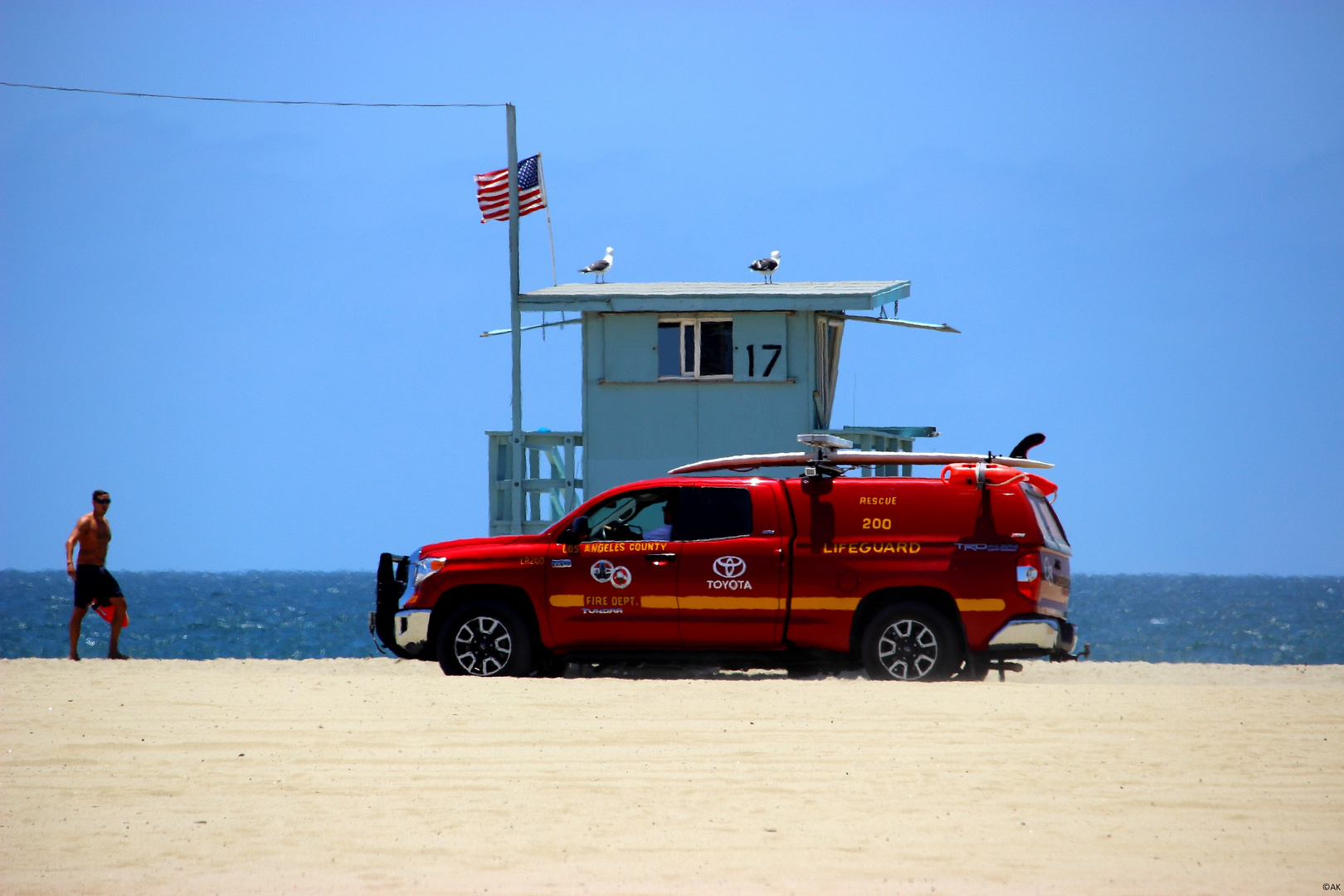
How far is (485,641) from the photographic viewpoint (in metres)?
13.0

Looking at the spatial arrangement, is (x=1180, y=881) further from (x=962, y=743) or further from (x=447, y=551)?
(x=447, y=551)

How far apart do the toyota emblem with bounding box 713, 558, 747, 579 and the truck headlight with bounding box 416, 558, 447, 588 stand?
7.95ft

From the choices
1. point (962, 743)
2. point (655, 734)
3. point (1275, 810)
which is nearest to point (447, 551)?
point (655, 734)

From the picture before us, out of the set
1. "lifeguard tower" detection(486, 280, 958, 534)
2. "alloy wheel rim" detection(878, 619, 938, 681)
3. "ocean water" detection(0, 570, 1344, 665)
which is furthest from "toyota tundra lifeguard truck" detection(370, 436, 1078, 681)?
"ocean water" detection(0, 570, 1344, 665)

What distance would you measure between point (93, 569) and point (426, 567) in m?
4.64

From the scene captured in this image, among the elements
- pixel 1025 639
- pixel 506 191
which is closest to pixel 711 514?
pixel 1025 639

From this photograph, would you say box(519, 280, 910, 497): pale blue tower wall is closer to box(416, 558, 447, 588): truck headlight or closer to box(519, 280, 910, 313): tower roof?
box(519, 280, 910, 313): tower roof

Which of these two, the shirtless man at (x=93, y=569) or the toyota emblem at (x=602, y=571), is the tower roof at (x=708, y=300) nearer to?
the shirtless man at (x=93, y=569)

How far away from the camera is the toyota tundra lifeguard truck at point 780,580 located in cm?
1235

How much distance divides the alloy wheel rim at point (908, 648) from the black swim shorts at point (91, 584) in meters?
8.16

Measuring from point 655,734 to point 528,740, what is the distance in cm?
80

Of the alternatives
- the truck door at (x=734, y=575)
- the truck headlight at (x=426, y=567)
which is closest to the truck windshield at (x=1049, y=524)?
the truck door at (x=734, y=575)

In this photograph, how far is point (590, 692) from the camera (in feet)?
36.7

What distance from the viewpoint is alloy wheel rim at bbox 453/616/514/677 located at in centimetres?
1298
